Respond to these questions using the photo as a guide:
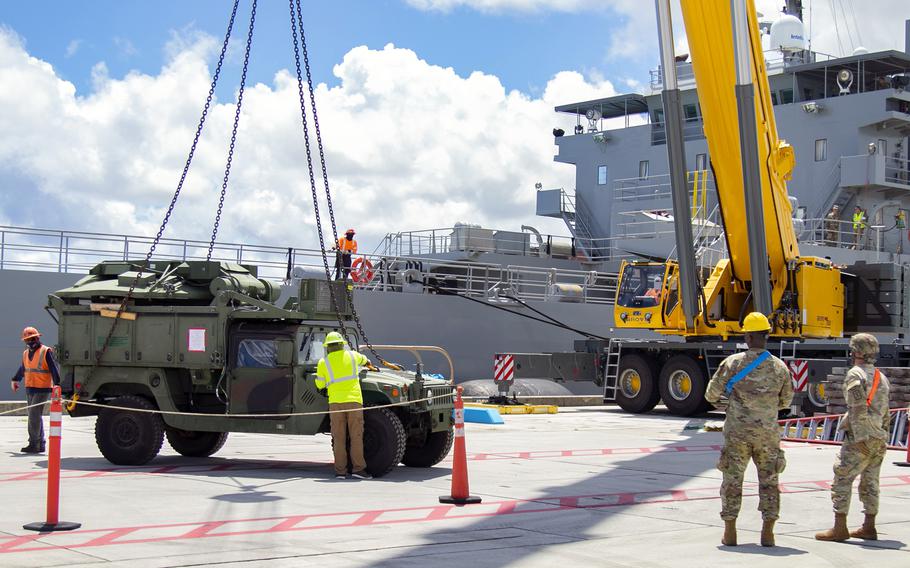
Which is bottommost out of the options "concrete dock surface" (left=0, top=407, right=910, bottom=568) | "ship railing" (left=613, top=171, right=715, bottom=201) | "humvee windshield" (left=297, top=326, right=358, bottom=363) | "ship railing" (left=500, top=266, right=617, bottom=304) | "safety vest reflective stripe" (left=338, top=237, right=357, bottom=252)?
"concrete dock surface" (left=0, top=407, right=910, bottom=568)

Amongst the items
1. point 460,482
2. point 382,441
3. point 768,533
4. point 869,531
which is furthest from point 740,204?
point 768,533

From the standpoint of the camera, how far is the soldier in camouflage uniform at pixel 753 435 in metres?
8.38

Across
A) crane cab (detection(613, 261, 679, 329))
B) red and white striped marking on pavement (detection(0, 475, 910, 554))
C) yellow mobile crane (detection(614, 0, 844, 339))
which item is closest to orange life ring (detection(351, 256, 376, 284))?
crane cab (detection(613, 261, 679, 329))

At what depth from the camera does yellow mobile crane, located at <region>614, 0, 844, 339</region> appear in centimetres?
1803

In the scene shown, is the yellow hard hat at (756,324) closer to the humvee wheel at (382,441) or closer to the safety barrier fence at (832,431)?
the humvee wheel at (382,441)

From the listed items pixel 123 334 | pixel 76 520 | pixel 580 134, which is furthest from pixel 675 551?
pixel 580 134

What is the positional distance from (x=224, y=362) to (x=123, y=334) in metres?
Answer: 1.34

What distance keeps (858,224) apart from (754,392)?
87.7ft

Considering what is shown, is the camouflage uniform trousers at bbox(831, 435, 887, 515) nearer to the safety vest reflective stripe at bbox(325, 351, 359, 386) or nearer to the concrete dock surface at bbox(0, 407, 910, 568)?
the concrete dock surface at bbox(0, 407, 910, 568)

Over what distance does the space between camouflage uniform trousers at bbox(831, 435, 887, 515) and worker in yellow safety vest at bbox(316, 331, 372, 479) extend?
5.23 meters

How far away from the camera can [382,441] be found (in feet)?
40.6

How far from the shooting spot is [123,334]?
13562 mm

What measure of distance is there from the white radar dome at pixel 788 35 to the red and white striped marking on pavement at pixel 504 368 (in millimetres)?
17366

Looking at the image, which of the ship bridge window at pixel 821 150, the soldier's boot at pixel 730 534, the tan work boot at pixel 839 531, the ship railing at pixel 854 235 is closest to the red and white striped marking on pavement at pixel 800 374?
the ship railing at pixel 854 235
